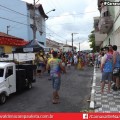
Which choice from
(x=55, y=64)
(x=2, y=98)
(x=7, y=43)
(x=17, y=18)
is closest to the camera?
(x=55, y=64)

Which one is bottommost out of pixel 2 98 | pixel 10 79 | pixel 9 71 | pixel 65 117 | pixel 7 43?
pixel 2 98

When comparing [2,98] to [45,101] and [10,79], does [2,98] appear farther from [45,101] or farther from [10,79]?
[45,101]

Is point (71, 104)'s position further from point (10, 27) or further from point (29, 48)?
point (10, 27)

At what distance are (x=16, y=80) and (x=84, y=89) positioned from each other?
366 centimetres

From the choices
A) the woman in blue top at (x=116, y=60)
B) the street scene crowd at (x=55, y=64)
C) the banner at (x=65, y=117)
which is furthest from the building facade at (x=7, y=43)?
the banner at (x=65, y=117)

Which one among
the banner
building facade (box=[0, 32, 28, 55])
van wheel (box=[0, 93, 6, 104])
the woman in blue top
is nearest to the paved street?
van wheel (box=[0, 93, 6, 104])

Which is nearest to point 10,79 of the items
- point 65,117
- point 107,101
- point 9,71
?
point 9,71

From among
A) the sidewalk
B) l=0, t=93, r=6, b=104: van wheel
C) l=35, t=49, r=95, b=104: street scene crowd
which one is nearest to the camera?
the sidewalk

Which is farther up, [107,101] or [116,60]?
[116,60]

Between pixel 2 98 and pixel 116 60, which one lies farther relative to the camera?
pixel 116 60

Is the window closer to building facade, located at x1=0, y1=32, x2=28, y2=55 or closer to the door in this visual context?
the door

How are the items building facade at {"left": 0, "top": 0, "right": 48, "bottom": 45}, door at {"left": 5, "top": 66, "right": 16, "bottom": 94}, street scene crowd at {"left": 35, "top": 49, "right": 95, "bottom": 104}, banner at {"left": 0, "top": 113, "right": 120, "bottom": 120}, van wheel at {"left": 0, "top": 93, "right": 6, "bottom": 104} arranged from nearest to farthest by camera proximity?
banner at {"left": 0, "top": 113, "right": 120, "bottom": 120} < street scene crowd at {"left": 35, "top": 49, "right": 95, "bottom": 104} < van wheel at {"left": 0, "top": 93, "right": 6, "bottom": 104} < door at {"left": 5, "top": 66, "right": 16, "bottom": 94} < building facade at {"left": 0, "top": 0, "right": 48, "bottom": 45}

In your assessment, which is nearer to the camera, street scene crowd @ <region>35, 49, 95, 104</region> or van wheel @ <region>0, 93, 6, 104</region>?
street scene crowd @ <region>35, 49, 95, 104</region>

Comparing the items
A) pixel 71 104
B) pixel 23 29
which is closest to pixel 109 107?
pixel 71 104
